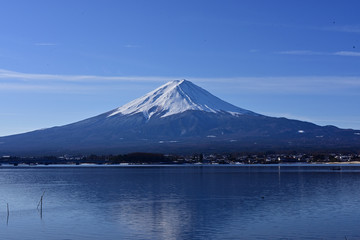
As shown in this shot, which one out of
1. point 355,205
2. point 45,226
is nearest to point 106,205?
point 45,226

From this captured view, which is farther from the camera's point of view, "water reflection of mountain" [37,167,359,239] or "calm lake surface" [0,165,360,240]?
"water reflection of mountain" [37,167,359,239]

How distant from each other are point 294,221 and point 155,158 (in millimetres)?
165392

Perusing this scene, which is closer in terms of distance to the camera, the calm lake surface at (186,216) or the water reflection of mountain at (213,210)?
the calm lake surface at (186,216)

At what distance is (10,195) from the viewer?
187 feet

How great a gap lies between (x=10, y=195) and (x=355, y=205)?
33.0m

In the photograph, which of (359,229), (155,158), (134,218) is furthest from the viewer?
(155,158)

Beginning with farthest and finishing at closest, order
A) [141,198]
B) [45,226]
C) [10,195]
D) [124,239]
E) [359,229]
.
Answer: [10,195] → [141,198] → [45,226] → [359,229] → [124,239]

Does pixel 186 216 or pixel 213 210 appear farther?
pixel 213 210

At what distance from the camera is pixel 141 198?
51.3 metres

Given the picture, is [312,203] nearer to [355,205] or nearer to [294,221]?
[355,205]

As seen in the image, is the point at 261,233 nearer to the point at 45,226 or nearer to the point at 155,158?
the point at 45,226

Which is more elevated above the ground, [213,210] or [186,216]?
[213,210]

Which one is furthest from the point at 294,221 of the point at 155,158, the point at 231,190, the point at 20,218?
the point at 155,158

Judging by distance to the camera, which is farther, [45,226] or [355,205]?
[355,205]
